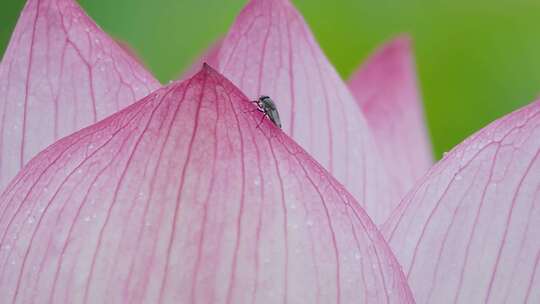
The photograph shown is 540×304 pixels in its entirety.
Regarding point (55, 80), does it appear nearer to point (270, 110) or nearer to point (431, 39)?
point (270, 110)

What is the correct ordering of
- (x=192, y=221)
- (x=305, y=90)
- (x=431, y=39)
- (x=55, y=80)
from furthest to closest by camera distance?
(x=431, y=39)
(x=305, y=90)
(x=55, y=80)
(x=192, y=221)

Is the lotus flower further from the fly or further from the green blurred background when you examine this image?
the green blurred background

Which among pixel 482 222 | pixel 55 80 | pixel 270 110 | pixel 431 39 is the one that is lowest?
pixel 482 222

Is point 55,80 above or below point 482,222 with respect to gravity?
above

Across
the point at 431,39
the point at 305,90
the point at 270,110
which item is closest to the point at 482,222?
the point at 270,110

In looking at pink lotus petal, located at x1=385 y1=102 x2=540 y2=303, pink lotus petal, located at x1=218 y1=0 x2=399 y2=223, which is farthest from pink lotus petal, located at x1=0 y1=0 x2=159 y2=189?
pink lotus petal, located at x1=385 y1=102 x2=540 y2=303

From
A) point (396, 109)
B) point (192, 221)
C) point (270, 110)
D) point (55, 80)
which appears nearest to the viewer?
point (192, 221)
